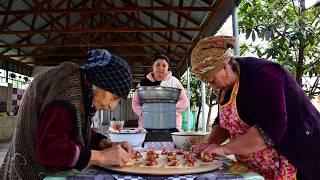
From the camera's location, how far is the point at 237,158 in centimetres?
157

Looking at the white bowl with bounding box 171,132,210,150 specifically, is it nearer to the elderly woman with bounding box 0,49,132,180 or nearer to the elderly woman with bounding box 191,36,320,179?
the elderly woman with bounding box 191,36,320,179

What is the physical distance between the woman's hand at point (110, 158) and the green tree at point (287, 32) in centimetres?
239

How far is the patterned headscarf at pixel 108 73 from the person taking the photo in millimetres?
1269

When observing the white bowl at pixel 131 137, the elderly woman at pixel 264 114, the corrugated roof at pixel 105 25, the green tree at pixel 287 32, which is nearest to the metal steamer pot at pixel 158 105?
the white bowl at pixel 131 137

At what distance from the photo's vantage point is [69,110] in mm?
1159

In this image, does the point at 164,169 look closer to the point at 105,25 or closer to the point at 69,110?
the point at 69,110

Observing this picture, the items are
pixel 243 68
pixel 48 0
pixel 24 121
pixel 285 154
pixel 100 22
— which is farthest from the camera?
pixel 100 22

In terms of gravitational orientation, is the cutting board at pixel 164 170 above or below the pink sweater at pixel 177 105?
below

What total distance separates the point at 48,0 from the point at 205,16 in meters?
4.22

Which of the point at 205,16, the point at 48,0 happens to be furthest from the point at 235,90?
the point at 48,0

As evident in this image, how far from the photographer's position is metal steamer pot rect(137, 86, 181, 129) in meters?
2.49

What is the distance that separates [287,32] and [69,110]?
2768 millimetres

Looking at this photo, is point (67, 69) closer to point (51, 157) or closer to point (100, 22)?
point (51, 157)

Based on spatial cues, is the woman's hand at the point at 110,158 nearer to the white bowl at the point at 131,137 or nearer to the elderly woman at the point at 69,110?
the elderly woman at the point at 69,110
